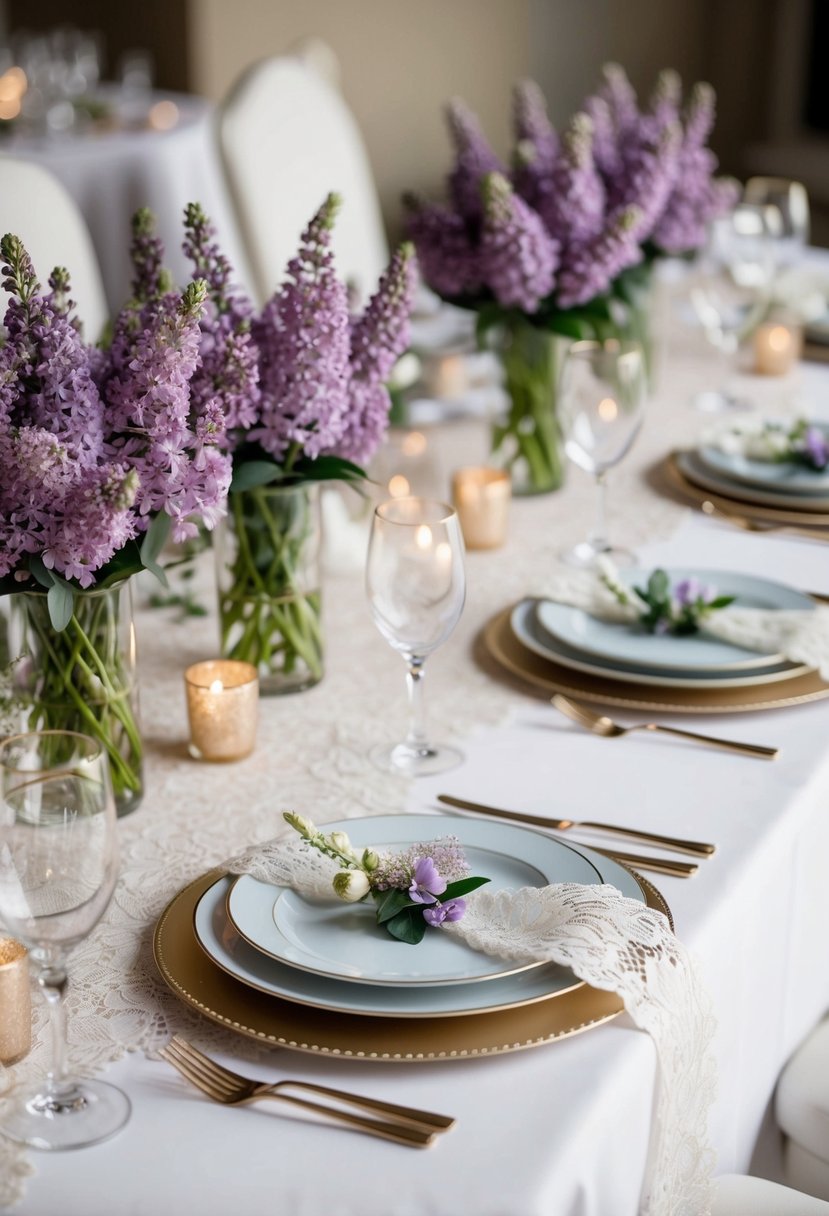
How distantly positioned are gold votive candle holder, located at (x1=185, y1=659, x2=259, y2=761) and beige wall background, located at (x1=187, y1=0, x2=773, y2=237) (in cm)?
452

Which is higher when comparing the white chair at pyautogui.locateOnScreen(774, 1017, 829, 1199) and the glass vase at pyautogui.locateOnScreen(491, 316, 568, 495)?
the glass vase at pyautogui.locateOnScreen(491, 316, 568, 495)

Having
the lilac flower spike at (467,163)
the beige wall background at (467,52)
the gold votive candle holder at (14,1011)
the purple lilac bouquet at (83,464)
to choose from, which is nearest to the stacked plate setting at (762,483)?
the lilac flower spike at (467,163)

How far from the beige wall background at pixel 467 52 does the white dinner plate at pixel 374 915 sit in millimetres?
4726

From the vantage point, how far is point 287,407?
44.9 inches

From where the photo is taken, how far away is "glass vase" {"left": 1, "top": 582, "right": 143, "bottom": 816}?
1.05 metres

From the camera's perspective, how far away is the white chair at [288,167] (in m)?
2.18

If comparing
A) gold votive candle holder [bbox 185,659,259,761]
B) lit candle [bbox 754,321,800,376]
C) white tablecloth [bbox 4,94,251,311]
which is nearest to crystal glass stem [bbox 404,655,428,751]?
gold votive candle holder [bbox 185,659,259,761]

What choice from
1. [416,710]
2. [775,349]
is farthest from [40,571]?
[775,349]

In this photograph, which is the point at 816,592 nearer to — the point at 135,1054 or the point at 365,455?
the point at 365,455

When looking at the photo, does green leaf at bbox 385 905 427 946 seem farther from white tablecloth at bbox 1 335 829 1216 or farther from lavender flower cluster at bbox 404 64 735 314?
lavender flower cluster at bbox 404 64 735 314

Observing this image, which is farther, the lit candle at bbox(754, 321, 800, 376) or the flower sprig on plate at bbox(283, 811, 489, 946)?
the lit candle at bbox(754, 321, 800, 376)

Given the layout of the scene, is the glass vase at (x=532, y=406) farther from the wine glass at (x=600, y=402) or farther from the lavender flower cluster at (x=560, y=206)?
the wine glass at (x=600, y=402)

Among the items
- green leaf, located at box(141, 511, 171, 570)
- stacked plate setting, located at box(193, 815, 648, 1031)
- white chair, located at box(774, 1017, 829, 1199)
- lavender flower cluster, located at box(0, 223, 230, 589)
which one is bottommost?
white chair, located at box(774, 1017, 829, 1199)

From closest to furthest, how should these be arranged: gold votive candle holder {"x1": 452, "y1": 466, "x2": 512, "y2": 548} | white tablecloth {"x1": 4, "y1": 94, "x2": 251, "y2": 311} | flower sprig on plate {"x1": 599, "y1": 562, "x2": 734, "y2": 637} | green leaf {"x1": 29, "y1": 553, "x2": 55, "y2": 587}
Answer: green leaf {"x1": 29, "y1": 553, "x2": 55, "y2": 587}
flower sprig on plate {"x1": 599, "y1": 562, "x2": 734, "y2": 637}
gold votive candle holder {"x1": 452, "y1": 466, "x2": 512, "y2": 548}
white tablecloth {"x1": 4, "y1": 94, "x2": 251, "y2": 311}
